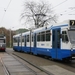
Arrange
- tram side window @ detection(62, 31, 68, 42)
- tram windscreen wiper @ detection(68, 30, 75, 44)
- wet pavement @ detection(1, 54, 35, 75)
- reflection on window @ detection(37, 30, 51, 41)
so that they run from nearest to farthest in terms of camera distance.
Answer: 1. wet pavement @ detection(1, 54, 35, 75)
2. tram windscreen wiper @ detection(68, 30, 75, 44)
3. tram side window @ detection(62, 31, 68, 42)
4. reflection on window @ detection(37, 30, 51, 41)

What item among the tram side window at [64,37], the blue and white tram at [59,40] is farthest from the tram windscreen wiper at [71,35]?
the tram side window at [64,37]

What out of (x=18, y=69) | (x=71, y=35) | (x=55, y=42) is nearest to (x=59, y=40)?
(x=55, y=42)

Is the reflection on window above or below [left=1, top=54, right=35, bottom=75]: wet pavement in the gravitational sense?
above

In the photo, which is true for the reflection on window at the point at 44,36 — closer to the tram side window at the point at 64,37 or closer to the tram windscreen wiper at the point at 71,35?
the tram side window at the point at 64,37

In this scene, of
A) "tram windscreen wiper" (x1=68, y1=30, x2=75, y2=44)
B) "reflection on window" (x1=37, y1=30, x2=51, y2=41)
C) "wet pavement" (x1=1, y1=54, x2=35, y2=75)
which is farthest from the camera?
"reflection on window" (x1=37, y1=30, x2=51, y2=41)

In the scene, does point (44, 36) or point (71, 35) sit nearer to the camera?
point (71, 35)

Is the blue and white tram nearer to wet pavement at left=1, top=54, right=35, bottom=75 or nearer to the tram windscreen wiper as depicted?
the tram windscreen wiper

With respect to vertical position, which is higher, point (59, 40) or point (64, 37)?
point (64, 37)

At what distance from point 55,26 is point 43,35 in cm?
374

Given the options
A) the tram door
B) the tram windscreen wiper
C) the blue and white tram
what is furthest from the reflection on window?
the tram windscreen wiper

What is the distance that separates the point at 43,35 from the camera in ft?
76.3

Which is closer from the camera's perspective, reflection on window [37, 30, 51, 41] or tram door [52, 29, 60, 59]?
tram door [52, 29, 60, 59]

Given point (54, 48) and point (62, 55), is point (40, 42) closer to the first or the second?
point (54, 48)

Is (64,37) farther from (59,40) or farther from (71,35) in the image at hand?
(59,40)
